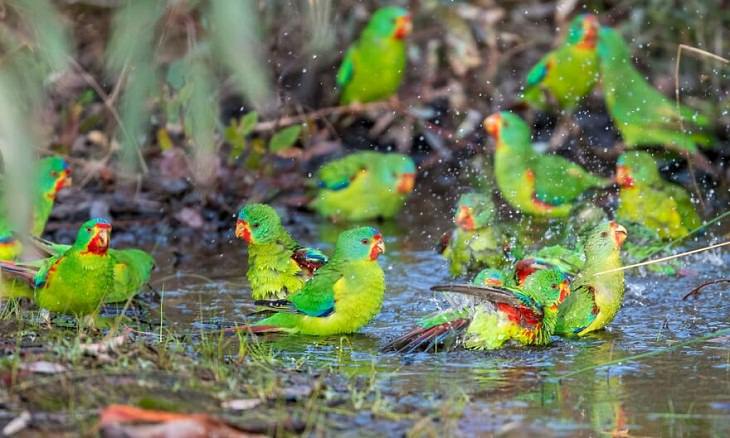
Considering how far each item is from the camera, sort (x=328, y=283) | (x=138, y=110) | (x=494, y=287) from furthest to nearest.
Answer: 1. (x=328, y=283)
2. (x=494, y=287)
3. (x=138, y=110)

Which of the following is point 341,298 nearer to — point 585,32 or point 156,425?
point 156,425

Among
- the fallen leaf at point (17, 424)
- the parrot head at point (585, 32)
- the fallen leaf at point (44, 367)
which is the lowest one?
the fallen leaf at point (17, 424)

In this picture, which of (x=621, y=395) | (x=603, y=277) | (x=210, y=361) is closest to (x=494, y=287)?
(x=603, y=277)

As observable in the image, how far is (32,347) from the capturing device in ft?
12.8

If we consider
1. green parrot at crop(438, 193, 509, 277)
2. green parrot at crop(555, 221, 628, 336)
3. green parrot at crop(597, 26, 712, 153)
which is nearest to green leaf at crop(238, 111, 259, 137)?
green parrot at crop(438, 193, 509, 277)

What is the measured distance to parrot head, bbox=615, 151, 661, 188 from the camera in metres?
6.80

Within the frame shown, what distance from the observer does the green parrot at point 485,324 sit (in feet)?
15.0

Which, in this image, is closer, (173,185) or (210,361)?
(210,361)

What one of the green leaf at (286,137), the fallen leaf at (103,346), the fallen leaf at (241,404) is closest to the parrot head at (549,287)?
Answer: the fallen leaf at (241,404)

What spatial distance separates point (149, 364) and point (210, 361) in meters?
0.20

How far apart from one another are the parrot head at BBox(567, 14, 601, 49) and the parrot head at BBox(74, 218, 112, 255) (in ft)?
14.8

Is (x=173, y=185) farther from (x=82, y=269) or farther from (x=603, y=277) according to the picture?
(x=603, y=277)

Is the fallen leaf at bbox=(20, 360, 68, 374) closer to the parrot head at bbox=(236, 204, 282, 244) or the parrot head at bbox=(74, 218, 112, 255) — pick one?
the parrot head at bbox=(74, 218, 112, 255)

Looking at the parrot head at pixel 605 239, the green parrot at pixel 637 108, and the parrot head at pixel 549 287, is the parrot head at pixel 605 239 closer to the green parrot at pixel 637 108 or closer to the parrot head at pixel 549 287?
the parrot head at pixel 549 287
